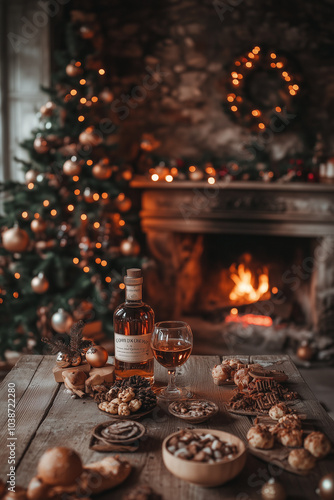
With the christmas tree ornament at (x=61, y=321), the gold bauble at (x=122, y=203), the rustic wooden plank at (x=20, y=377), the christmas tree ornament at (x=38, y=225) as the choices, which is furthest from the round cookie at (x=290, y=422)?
the gold bauble at (x=122, y=203)

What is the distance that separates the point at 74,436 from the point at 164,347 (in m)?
0.29

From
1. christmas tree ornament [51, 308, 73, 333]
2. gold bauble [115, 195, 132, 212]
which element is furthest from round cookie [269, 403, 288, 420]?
gold bauble [115, 195, 132, 212]

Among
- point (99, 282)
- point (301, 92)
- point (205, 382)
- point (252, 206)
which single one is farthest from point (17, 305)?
point (301, 92)

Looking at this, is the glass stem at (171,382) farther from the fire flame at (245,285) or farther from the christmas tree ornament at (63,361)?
the fire flame at (245,285)

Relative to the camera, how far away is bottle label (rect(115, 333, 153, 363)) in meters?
1.30

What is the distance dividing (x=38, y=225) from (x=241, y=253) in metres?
1.54

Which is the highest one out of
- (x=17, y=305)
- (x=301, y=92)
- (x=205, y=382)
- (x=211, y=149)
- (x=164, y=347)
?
(x=301, y=92)

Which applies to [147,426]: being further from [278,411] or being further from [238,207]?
[238,207]

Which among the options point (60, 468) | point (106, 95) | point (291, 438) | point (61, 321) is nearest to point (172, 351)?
point (291, 438)

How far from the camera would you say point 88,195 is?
309 cm

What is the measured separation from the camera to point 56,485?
87 centimetres

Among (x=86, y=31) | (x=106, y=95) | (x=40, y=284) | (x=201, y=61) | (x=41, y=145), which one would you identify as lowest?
(x=40, y=284)

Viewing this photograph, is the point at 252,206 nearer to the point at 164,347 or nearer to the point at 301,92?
the point at 301,92

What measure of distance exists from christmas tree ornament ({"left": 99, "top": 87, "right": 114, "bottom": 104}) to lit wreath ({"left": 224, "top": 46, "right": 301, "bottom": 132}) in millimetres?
765
